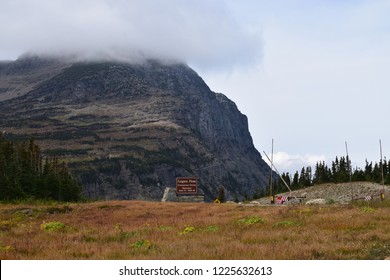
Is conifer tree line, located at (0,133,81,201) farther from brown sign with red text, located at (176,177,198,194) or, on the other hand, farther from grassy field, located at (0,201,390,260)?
grassy field, located at (0,201,390,260)

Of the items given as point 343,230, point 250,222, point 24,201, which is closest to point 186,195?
point 24,201

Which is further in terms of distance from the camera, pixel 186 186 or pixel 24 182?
pixel 24 182

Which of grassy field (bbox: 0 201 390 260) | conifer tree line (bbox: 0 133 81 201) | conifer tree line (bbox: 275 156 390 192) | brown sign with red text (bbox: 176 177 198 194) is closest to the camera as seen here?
grassy field (bbox: 0 201 390 260)

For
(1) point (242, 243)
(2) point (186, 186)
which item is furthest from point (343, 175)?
(1) point (242, 243)

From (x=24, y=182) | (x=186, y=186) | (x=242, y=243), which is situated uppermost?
(x=24, y=182)

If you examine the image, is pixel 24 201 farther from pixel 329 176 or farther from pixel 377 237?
pixel 329 176

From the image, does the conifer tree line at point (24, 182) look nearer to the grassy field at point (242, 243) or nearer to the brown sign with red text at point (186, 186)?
the brown sign with red text at point (186, 186)

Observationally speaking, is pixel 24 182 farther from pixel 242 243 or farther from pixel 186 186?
pixel 242 243

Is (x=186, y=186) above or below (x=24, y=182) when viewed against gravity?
below

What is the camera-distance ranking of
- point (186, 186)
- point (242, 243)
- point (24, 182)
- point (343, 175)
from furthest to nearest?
1. point (343, 175)
2. point (24, 182)
3. point (186, 186)
4. point (242, 243)

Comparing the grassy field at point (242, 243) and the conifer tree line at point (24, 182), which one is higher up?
the conifer tree line at point (24, 182)

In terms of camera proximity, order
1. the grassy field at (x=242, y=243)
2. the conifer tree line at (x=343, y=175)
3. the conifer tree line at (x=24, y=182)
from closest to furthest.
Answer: the grassy field at (x=242, y=243)
the conifer tree line at (x=24, y=182)
the conifer tree line at (x=343, y=175)

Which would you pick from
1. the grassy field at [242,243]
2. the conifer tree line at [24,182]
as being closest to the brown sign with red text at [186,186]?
the conifer tree line at [24,182]

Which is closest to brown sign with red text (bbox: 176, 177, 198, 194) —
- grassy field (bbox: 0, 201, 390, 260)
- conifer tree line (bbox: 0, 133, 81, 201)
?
conifer tree line (bbox: 0, 133, 81, 201)
